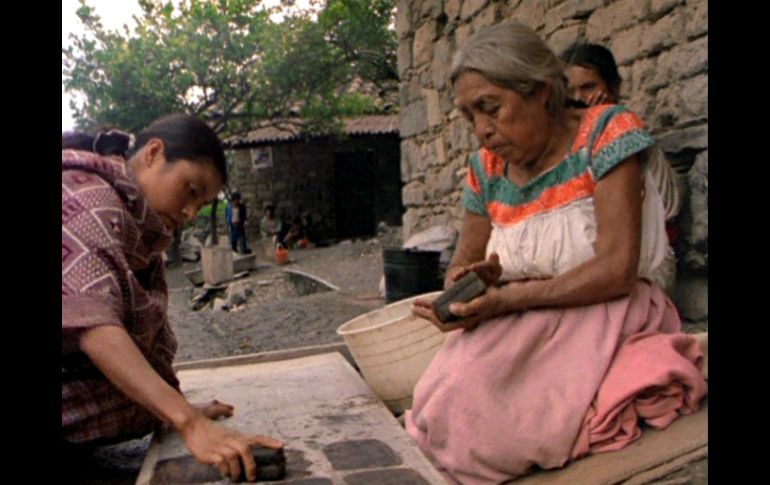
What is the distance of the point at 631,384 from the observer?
1.93 meters

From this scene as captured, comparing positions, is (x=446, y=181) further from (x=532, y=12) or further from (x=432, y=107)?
(x=532, y=12)

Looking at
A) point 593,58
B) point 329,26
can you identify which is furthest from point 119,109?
point 593,58

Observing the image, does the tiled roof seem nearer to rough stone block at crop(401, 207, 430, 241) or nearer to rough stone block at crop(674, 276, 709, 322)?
rough stone block at crop(401, 207, 430, 241)

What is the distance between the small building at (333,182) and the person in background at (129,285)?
18.7 m

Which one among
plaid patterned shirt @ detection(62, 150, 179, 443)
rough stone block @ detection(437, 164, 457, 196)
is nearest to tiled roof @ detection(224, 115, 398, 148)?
rough stone block @ detection(437, 164, 457, 196)

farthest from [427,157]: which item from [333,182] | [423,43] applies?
[333,182]

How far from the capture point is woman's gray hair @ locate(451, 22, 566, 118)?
7.01 feet

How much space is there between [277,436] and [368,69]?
1681 cm

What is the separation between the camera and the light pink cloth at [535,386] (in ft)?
6.40

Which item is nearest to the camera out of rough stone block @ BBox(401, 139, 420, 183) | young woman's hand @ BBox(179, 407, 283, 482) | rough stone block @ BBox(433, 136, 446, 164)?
young woman's hand @ BBox(179, 407, 283, 482)

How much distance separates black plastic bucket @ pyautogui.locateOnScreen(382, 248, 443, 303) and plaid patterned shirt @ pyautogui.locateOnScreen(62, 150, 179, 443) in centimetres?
322

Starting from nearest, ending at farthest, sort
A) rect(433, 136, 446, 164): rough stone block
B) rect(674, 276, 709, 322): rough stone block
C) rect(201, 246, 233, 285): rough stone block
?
1. rect(674, 276, 709, 322): rough stone block
2. rect(433, 136, 446, 164): rough stone block
3. rect(201, 246, 233, 285): rough stone block
